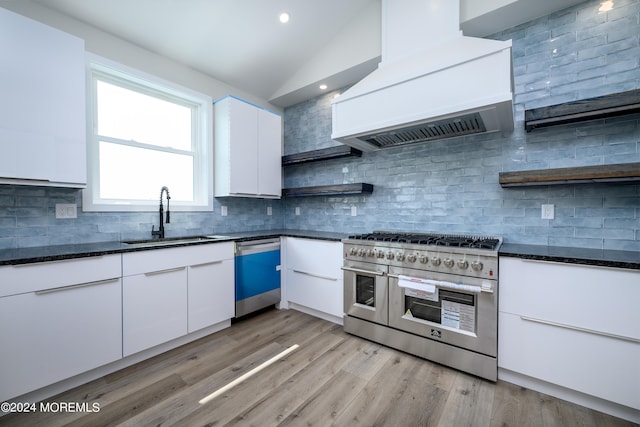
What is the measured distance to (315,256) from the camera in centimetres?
290

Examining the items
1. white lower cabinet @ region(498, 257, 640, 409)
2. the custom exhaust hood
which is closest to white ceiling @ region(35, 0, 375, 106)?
the custom exhaust hood

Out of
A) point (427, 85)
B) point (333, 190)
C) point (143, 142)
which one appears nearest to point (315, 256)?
point (333, 190)

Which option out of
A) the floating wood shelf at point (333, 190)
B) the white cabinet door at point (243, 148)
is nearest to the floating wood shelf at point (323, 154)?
the floating wood shelf at point (333, 190)

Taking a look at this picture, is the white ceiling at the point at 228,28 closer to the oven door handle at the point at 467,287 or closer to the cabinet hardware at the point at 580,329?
the oven door handle at the point at 467,287

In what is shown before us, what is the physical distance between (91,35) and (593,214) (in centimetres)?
424

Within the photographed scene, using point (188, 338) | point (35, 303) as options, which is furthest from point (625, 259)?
point (35, 303)

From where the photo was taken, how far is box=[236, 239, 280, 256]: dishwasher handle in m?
2.81

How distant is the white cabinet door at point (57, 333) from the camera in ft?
5.01

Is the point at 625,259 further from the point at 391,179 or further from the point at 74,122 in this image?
the point at 74,122

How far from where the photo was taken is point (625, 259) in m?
1.53

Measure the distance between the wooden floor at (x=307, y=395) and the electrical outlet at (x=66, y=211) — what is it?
1.26 metres

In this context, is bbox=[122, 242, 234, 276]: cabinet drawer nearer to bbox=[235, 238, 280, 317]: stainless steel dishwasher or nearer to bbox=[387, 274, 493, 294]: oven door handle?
bbox=[235, 238, 280, 317]: stainless steel dishwasher

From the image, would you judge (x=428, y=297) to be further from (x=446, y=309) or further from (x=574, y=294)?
(x=574, y=294)

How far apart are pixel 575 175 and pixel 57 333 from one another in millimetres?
3530
